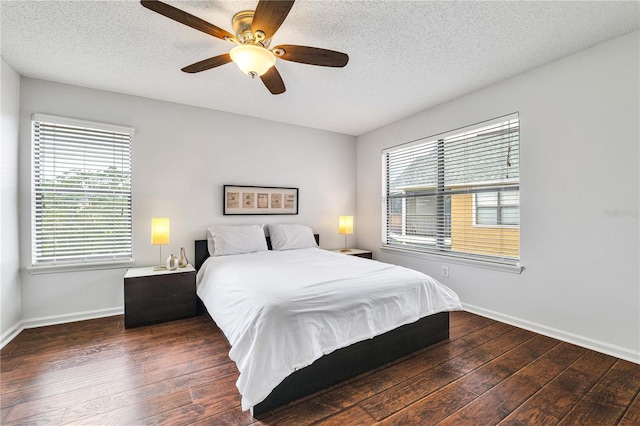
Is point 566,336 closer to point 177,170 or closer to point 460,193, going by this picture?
point 460,193

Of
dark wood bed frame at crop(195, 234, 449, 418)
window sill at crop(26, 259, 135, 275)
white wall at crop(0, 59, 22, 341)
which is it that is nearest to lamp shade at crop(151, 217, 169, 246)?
window sill at crop(26, 259, 135, 275)

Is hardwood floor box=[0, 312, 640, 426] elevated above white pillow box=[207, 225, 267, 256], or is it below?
below

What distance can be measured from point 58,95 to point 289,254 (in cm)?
302

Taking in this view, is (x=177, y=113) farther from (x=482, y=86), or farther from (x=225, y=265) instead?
(x=482, y=86)

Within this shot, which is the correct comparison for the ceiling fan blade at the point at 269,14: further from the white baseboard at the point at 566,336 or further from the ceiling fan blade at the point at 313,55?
the white baseboard at the point at 566,336

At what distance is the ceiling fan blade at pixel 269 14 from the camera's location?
1.49m

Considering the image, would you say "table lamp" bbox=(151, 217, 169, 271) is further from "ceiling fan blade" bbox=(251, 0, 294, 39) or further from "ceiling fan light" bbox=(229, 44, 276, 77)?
"ceiling fan blade" bbox=(251, 0, 294, 39)

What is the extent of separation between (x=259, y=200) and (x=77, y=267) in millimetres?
2182

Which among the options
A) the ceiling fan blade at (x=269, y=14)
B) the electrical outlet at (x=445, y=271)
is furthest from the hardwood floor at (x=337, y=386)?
the ceiling fan blade at (x=269, y=14)

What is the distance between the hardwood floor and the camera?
164cm

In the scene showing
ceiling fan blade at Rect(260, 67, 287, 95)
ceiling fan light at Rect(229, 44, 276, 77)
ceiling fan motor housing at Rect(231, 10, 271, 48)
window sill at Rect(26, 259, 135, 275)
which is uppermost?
ceiling fan motor housing at Rect(231, 10, 271, 48)

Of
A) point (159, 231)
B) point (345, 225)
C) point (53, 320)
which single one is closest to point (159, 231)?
point (159, 231)

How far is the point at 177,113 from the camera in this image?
3.59 meters

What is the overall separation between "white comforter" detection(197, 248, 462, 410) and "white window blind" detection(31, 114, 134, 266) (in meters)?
1.36
